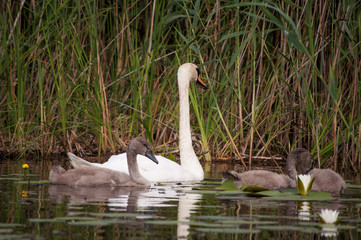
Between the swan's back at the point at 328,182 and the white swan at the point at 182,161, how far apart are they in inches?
57.5

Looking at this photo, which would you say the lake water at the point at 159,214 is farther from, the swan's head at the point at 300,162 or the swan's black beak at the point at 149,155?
the swan's head at the point at 300,162

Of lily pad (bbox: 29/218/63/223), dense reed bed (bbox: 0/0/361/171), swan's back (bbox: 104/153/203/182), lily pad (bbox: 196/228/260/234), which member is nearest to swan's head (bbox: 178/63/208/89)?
dense reed bed (bbox: 0/0/361/171)

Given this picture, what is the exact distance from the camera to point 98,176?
6.98 metres

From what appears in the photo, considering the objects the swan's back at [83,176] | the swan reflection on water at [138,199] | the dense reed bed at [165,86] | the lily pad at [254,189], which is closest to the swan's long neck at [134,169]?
the swan reflection on water at [138,199]

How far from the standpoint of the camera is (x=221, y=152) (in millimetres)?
10352

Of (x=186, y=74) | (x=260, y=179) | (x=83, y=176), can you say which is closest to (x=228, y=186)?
(x=260, y=179)

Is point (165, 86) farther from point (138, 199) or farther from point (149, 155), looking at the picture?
point (138, 199)

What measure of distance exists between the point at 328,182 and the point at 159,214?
95.6 inches

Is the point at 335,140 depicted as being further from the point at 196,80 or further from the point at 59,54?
the point at 59,54

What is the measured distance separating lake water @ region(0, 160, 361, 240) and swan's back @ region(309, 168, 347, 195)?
0.16 meters

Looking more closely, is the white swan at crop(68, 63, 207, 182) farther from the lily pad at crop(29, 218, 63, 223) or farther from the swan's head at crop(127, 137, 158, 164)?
the lily pad at crop(29, 218, 63, 223)

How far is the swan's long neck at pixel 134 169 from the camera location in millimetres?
7172

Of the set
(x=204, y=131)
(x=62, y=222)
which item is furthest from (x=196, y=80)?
(x=62, y=222)

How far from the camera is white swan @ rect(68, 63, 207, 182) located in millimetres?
7570
